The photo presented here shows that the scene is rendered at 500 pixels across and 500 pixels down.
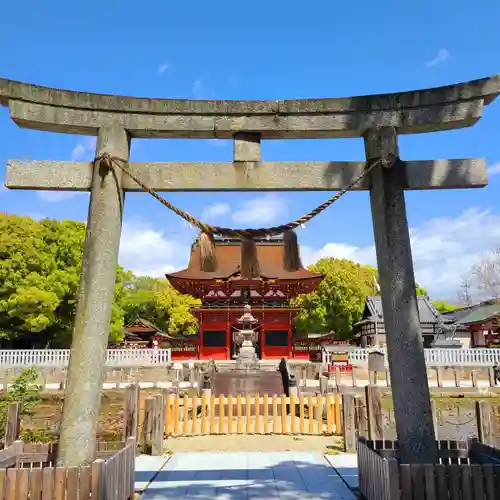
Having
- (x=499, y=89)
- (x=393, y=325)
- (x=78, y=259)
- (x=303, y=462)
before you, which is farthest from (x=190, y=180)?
(x=78, y=259)

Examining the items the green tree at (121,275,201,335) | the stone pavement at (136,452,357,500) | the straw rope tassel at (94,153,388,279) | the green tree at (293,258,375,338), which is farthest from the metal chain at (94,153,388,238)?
the green tree at (293,258,375,338)

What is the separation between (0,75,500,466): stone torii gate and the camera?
4852 millimetres

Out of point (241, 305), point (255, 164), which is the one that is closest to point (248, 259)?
point (255, 164)

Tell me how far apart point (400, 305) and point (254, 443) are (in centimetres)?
576

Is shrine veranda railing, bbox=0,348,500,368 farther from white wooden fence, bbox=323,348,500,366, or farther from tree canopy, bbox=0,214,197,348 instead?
tree canopy, bbox=0,214,197,348

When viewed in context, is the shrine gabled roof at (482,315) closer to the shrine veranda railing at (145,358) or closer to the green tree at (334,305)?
the shrine veranda railing at (145,358)

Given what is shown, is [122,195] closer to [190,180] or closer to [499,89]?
[190,180]

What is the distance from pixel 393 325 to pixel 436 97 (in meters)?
2.80

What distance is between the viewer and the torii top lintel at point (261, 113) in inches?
203

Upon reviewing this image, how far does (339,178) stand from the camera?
525 cm

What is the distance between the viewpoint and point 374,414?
812 cm

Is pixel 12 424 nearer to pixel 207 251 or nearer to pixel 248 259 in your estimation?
pixel 207 251

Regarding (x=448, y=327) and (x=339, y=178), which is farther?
(x=448, y=327)

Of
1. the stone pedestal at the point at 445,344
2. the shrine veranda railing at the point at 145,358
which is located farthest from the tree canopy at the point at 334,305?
the shrine veranda railing at the point at 145,358
